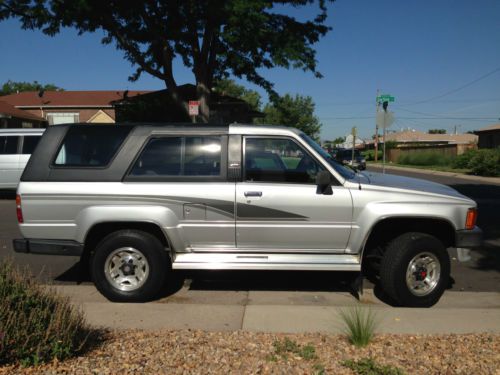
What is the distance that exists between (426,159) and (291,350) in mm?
43480

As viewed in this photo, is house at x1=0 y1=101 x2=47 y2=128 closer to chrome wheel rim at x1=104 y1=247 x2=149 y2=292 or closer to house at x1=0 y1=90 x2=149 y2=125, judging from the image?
house at x1=0 y1=90 x2=149 y2=125

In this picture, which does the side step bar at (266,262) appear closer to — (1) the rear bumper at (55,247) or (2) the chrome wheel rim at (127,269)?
(2) the chrome wheel rim at (127,269)

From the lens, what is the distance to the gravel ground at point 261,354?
3.27 meters

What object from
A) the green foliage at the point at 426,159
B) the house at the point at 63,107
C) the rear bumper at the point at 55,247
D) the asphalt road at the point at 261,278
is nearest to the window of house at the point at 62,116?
the house at the point at 63,107

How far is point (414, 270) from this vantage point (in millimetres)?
4895

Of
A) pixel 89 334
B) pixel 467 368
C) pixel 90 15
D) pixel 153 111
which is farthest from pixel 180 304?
pixel 153 111

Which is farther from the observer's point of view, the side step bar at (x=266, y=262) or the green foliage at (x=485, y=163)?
the green foliage at (x=485, y=163)

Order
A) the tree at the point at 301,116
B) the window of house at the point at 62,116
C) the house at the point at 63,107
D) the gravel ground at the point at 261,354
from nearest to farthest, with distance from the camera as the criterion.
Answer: the gravel ground at the point at 261,354, the house at the point at 63,107, the window of house at the point at 62,116, the tree at the point at 301,116

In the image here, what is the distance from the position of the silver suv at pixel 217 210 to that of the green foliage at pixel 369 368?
1617 mm

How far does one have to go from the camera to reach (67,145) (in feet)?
16.6

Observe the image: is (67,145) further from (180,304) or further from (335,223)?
(335,223)

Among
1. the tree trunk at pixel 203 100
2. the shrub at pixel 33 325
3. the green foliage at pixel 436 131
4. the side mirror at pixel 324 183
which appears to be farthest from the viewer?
the green foliage at pixel 436 131

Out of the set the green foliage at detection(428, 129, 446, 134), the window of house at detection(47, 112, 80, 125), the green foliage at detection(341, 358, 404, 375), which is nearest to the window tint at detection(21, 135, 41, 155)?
the green foliage at detection(341, 358, 404, 375)

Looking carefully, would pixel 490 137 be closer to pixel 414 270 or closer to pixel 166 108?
pixel 166 108
